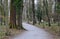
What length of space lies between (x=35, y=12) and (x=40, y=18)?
2.44 meters

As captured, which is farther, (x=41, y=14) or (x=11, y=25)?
(x=41, y=14)

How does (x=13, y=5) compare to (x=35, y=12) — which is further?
(x=35, y=12)

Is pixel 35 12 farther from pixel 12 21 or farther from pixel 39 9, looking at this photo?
pixel 12 21

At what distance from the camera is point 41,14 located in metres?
44.7

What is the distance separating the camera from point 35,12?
152 feet

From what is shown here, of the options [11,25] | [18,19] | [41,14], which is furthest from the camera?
[41,14]

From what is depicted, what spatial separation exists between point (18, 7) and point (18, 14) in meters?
1.93

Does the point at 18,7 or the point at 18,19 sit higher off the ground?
the point at 18,7

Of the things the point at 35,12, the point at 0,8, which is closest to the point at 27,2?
the point at 35,12

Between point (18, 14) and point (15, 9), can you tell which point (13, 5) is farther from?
point (18, 14)

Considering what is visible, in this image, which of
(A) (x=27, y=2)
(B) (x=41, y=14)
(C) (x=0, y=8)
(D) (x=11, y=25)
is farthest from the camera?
(A) (x=27, y=2)

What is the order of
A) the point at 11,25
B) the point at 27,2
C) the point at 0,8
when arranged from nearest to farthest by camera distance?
the point at 0,8, the point at 11,25, the point at 27,2

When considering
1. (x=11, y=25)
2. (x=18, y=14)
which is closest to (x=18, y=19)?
(x=18, y=14)

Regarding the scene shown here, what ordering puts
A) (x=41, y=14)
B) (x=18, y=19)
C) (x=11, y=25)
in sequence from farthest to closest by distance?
(x=41, y=14) < (x=18, y=19) < (x=11, y=25)
